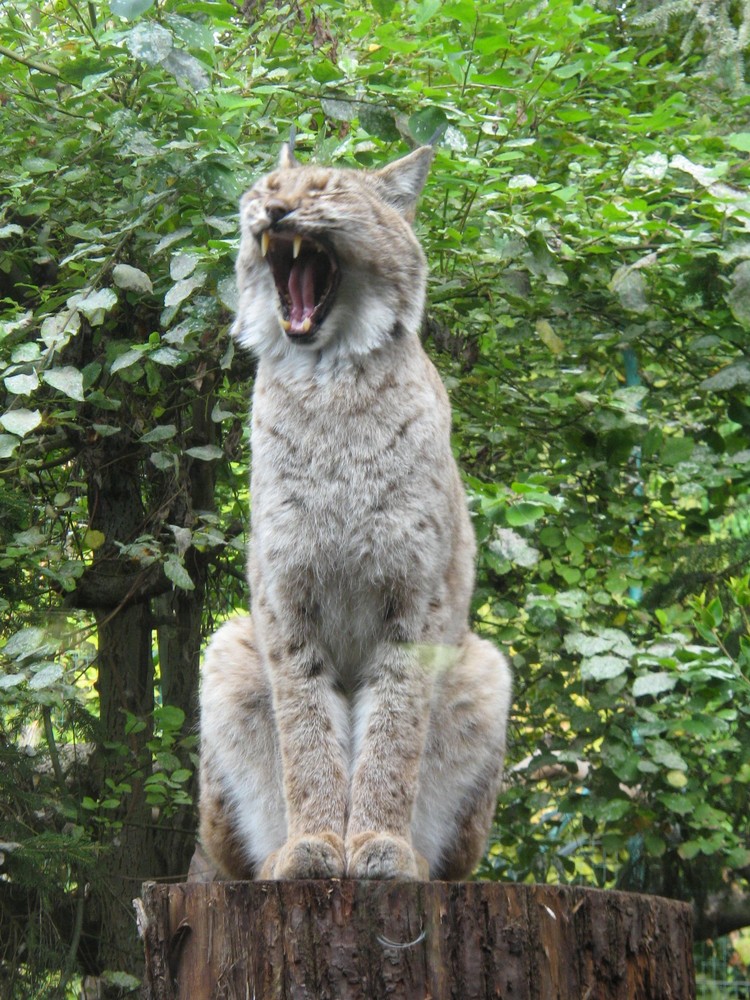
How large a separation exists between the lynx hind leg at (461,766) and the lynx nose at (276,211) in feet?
5.65

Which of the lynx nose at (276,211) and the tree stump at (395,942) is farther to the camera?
the lynx nose at (276,211)

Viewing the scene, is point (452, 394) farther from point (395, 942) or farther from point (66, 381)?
point (395, 942)

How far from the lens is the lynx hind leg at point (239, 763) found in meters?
4.30

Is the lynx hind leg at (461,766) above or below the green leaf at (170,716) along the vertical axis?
above

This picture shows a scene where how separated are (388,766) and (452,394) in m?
2.67

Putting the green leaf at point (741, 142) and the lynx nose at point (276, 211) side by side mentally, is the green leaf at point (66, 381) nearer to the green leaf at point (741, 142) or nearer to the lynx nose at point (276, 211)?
the lynx nose at point (276, 211)

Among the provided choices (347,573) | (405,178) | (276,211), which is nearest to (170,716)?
(347,573)

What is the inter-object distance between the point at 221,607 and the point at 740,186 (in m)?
3.61

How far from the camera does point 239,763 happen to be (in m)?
4.35

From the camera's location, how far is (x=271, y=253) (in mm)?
4141

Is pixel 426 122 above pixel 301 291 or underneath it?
above

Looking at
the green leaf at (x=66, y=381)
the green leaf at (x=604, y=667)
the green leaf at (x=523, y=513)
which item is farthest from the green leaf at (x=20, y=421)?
the green leaf at (x=604, y=667)

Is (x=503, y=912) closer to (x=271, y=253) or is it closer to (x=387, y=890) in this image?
(x=387, y=890)

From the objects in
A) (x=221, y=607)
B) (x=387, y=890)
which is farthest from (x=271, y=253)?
(x=221, y=607)
